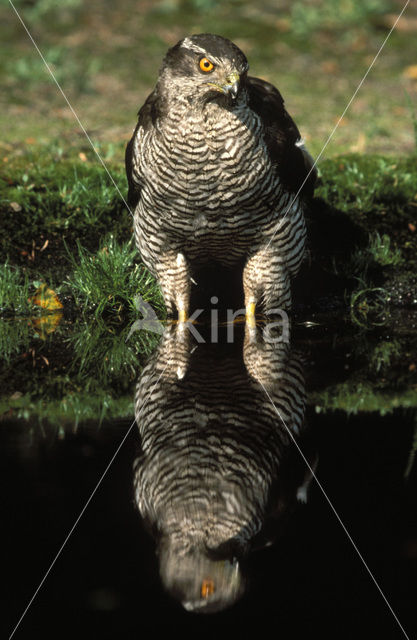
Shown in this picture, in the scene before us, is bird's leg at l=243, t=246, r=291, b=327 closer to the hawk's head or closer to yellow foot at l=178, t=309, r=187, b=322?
yellow foot at l=178, t=309, r=187, b=322

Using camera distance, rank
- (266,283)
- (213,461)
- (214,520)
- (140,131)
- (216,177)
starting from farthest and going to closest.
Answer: (266,283)
(140,131)
(216,177)
(213,461)
(214,520)

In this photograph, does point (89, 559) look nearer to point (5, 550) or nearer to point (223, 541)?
point (5, 550)

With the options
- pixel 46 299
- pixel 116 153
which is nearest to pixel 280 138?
pixel 46 299

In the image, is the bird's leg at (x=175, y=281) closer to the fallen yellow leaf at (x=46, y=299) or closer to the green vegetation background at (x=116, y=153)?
the green vegetation background at (x=116, y=153)

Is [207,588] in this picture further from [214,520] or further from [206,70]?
[206,70]

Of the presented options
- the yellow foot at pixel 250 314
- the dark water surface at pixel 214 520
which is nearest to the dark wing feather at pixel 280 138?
the yellow foot at pixel 250 314

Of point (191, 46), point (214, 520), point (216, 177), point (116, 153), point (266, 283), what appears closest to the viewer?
point (214, 520)

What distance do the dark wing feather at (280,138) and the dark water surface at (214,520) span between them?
5.08 ft

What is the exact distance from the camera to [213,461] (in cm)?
364

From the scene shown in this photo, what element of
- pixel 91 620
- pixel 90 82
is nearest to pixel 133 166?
pixel 91 620

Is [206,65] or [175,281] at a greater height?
[206,65]

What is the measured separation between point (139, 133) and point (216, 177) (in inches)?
26.8

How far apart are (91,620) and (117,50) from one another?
9.63 m

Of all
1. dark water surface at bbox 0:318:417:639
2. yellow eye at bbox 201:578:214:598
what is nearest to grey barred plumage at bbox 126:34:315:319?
dark water surface at bbox 0:318:417:639
